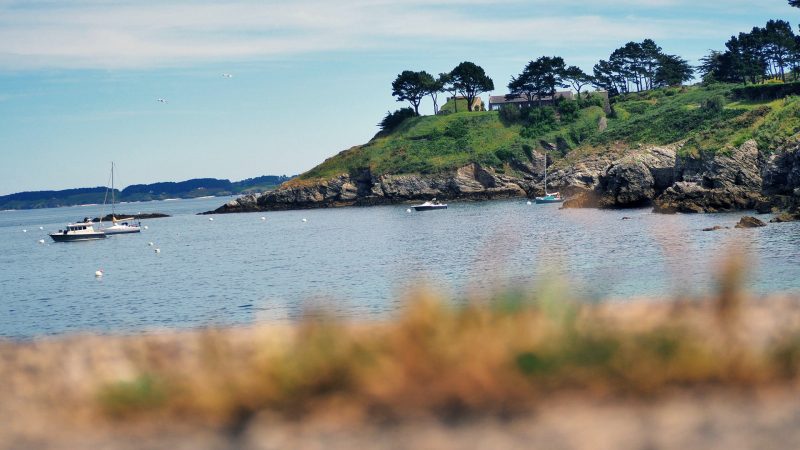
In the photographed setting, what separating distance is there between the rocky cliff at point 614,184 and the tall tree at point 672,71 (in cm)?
3711

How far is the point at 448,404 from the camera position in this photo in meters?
8.29

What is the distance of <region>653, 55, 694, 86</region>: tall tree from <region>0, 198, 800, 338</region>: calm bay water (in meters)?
80.7

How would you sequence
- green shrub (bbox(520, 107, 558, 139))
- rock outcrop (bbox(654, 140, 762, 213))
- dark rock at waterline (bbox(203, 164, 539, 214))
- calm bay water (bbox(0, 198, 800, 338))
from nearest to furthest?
1. calm bay water (bbox(0, 198, 800, 338))
2. rock outcrop (bbox(654, 140, 762, 213))
3. dark rock at waterline (bbox(203, 164, 539, 214))
4. green shrub (bbox(520, 107, 558, 139))

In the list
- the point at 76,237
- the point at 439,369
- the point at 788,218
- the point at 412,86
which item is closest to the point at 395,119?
the point at 412,86

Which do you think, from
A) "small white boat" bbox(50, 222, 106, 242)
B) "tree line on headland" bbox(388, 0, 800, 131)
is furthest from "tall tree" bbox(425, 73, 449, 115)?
"small white boat" bbox(50, 222, 106, 242)

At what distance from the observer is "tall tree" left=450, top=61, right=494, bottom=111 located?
150 metres

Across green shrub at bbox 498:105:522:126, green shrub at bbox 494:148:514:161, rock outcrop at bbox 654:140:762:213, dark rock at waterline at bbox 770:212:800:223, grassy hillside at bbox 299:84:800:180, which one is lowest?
dark rock at waterline at bbox 770:212:800:223

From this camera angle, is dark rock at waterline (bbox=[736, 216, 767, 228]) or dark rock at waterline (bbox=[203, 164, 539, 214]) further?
dark rock at waterline (bbox=[203, 164, 539, 214])

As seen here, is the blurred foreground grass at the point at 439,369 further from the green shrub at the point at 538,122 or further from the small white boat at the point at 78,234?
the green shrub at the point at 538,122

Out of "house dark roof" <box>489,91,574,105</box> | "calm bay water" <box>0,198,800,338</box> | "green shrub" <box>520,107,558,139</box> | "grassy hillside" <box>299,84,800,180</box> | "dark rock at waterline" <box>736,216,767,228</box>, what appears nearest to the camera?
"calm bay water" <box>0,198,800,338</box>

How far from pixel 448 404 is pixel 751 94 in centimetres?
10433

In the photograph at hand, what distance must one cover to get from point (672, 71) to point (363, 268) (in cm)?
11816

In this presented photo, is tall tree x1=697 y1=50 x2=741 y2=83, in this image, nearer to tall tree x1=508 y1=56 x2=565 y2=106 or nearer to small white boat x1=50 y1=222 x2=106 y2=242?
tall tree x1=508 y1=56 x2=565 y2=106

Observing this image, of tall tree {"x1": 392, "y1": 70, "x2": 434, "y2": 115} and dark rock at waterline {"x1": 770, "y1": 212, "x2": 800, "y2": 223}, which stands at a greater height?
tall tree {"x1": 392, "y1": 70, "x2": 434, "y2": 115}
